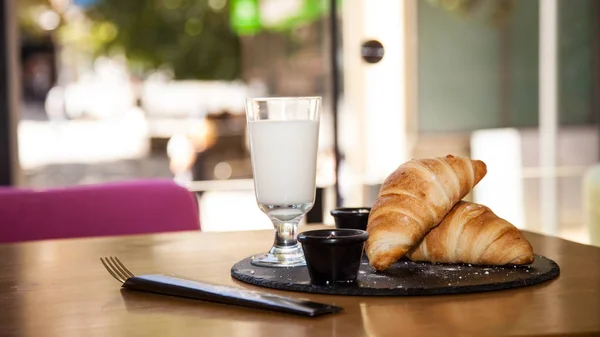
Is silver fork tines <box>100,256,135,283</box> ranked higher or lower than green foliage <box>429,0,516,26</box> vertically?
lower

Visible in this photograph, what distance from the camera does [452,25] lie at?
4.12m

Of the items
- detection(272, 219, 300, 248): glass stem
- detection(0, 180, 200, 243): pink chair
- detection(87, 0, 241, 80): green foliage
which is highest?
detection(87, 0, 241, 80): green foliage

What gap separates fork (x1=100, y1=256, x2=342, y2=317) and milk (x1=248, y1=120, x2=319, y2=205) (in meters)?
0.19

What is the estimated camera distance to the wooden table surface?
2.62 ft

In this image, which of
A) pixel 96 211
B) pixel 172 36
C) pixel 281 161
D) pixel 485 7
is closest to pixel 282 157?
pixel 281 161

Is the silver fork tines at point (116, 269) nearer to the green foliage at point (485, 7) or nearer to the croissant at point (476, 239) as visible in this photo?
the croissant at point (476, 239)

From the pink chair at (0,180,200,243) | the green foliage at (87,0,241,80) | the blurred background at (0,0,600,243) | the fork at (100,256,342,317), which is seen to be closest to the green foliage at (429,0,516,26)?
the blurred background at (0,0,600,243)

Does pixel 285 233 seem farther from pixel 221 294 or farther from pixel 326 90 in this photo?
pixel 326 90

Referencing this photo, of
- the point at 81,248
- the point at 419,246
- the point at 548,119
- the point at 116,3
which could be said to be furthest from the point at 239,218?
the point at 419,246

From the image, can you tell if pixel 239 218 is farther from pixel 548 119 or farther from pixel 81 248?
pixel 81 248

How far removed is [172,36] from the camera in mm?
4500

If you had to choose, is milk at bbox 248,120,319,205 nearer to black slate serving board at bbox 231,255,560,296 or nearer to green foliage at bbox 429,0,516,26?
black slate serving board at bbox 231,255,560,296

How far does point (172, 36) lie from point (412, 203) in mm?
3605

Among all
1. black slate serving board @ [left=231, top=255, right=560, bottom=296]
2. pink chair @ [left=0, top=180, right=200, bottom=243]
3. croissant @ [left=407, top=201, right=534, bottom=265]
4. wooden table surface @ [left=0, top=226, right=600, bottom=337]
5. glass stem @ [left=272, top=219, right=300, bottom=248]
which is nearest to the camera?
wooden table surface @ [left=0, top=226, right=600, bottom=337]
